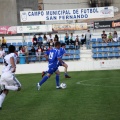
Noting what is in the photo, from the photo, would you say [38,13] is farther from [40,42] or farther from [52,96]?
[52,96]

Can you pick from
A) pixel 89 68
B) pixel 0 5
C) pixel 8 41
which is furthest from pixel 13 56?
pixel 0 5

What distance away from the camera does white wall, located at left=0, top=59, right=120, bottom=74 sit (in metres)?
31.8

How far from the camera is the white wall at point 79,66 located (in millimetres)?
31797

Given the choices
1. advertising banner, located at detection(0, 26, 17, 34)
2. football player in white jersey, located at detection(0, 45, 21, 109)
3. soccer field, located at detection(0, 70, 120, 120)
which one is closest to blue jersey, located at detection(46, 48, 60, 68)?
soccer field, located at detection(0, 70, 120, 120)

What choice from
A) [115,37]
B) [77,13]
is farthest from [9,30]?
[115,37]

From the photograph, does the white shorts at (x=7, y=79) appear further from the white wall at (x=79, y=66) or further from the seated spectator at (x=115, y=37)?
the seated spectator at (x=115, y=37)

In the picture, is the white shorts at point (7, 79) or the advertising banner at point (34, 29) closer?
the white shorts at point (7, 79)

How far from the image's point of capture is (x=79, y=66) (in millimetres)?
32031

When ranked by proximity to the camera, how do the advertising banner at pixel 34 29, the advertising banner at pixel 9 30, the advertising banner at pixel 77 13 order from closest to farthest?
the advertising banner at pixel 77 13 < the advertising banner at pixel 34 29 < the advertising banner at pixel 9 30

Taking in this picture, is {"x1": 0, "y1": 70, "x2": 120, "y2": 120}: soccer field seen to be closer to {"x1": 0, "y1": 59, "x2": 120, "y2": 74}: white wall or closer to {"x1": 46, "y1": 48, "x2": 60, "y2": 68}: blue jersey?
{"x1": 46, "y1": 48, "x2": 60, "y2": 68}: blue jersey

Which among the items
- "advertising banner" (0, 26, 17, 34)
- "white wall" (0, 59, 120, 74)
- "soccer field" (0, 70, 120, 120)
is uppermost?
"advertising banner" (0, 26, 17, 34)

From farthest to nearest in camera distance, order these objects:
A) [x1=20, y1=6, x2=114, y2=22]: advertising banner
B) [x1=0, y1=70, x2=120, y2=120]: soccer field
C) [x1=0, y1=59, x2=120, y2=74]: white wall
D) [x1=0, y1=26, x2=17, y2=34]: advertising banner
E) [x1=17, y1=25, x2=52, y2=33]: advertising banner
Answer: [x1=0, y1=26, x2=17, y2=34]: advertising banner → [x1=17, y1=25, x2=52, y2=33]: advertising banner → [x1=20, y1=6, x2=114, y2=22]: advertising banner → [x1=0, y1=59, x2=120, y2=74]: white wall → [x1=0, y1=70, x2=120, y2=120]: soccer field

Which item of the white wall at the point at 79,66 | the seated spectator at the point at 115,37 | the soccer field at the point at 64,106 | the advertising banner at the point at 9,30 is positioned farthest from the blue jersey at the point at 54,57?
the advertising banner at the point at 9,30

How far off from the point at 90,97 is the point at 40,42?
72.7 ft
